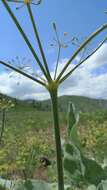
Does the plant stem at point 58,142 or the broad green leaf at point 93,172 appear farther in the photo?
the broad green leaf at point 93,172

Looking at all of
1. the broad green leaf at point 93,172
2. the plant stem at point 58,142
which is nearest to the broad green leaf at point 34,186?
the broad green leaf at point 93,172

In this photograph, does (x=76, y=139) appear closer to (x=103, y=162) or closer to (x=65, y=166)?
(x=65, y=166)

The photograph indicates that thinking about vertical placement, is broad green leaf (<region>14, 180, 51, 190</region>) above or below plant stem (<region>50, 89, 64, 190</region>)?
below

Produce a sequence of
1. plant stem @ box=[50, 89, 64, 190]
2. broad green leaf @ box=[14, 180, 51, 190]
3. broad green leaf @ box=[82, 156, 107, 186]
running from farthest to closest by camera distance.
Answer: broad green leaf @ box=[14, 180, 51, 190]
broad green leaf @ box=[82, 156, 107, 186]
plant stem @ box=[50, 89, 64, 190]

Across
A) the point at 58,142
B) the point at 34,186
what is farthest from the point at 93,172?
the point at 34,186

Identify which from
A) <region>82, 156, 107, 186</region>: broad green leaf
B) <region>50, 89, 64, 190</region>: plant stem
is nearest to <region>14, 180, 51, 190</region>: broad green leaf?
<region>82, 156, 107, 186</region>: broad green leaf

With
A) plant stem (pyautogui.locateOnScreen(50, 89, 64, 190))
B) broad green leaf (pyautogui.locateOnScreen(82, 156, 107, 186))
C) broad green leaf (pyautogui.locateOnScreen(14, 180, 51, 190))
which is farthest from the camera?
broad green leaf (pyautogui.locateOnScreen(14, 180, 51, 190))

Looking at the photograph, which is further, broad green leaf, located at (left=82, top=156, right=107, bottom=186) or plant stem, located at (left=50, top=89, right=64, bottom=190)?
broad green leaf, located at (left=82, top=156, right=107, bottom=186)

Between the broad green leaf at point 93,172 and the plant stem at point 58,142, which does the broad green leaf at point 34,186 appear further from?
the plant stem at point 58,142

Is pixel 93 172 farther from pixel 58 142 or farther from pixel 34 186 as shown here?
pixel 34 186

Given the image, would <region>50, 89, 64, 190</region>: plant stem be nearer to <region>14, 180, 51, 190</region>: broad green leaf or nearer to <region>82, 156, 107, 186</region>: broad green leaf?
<region>82, 156, 107, 186</region>: broad green leaf

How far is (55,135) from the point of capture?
9.04ft

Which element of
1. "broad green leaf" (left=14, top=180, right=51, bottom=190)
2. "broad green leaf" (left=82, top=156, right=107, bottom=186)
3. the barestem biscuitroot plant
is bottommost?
"broad green leaf" (left=14, top=180, right=51, bottom=190)

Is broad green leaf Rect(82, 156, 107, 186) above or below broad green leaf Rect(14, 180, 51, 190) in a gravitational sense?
above
